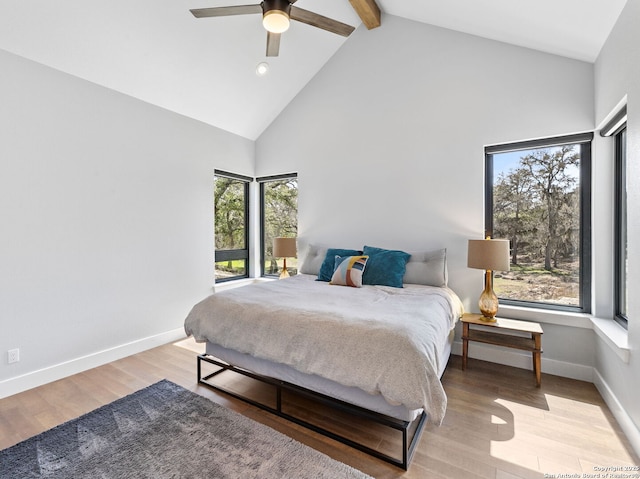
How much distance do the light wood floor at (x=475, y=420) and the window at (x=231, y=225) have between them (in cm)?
178

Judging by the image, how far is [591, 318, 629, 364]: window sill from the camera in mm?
1951

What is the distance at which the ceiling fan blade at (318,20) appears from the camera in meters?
2.37

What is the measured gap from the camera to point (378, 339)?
172 centimetres

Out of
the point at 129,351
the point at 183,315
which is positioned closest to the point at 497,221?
the point at 183,315

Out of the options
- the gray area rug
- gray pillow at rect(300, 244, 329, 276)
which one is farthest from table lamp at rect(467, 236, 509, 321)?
Result: the gray area rug

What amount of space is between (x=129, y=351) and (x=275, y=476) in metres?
2.38

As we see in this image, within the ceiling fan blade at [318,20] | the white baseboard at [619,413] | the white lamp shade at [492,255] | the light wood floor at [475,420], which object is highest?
the ceiling fan blade at [318,20]

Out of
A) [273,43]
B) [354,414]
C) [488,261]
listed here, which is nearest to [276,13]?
[273,43]

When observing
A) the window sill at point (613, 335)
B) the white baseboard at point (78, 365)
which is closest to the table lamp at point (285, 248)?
the white baseboard at point (78, 365)

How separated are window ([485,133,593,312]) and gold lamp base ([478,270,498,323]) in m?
0.40

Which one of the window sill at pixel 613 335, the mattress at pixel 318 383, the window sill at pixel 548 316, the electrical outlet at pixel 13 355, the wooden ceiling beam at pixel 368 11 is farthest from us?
the wooden ceiling beam at pixel 368 11

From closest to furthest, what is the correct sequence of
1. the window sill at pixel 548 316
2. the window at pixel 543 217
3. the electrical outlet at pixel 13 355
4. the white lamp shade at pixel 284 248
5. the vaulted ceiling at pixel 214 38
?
the vaulted ceiling at pixel 214 38 < the electrical outlet at pixel 13 355 < the window sill at pixel 548 316 < the window at pixel 543 217 < the white lamp shade at pixel 284 248

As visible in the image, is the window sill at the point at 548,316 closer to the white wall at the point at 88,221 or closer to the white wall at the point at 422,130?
the white wall at the point at 422,130

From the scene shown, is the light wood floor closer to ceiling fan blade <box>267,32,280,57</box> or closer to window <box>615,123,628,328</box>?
window <box>615,123,628,328</box>
